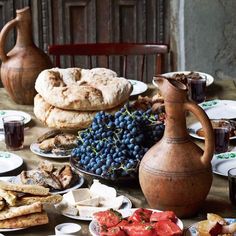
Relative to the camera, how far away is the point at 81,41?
455 centimetres

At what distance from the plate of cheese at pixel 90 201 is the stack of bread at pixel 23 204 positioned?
49mm

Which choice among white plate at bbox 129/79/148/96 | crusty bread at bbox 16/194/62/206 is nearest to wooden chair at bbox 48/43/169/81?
white plate at bbox 129/79/148/96

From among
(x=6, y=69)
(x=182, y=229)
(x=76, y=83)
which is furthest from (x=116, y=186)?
(x=6, y=69)

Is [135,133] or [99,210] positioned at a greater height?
[135,133]

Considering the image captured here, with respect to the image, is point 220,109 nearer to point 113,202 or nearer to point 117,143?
A: point 117,143

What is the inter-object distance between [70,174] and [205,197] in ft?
1.26

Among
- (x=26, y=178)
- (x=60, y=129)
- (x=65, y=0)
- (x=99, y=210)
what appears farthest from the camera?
(x=65, y=0)

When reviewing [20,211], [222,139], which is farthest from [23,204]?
[222,139]

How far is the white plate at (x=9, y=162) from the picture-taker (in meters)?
2.02

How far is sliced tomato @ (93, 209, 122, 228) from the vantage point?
1.55 m

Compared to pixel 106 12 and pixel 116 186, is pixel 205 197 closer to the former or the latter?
pixel 116 186

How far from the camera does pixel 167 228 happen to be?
149cm

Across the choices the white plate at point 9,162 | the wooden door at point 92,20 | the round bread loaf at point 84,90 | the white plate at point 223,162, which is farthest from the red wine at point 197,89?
the wooden door at point 92,20

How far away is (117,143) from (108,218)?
367mm
